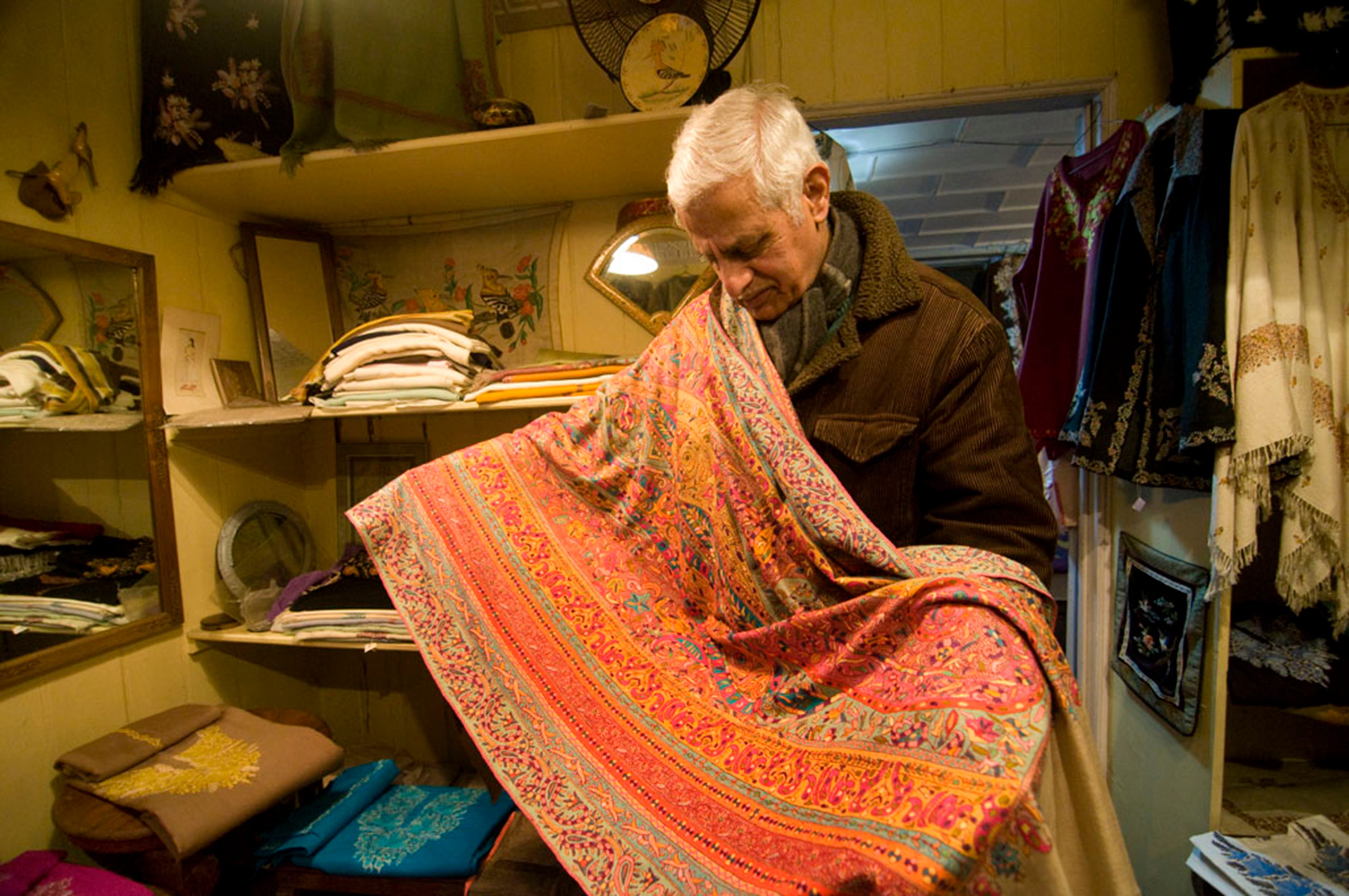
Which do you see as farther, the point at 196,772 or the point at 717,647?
the point at 196,772

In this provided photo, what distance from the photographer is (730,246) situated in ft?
3.66

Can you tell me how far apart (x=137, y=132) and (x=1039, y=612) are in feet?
8.12

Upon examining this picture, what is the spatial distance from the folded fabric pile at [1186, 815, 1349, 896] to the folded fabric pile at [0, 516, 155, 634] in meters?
2.67

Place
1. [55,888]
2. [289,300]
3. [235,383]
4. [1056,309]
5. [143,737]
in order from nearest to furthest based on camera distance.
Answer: [55,888], [143,737], [1056,309], [235,383], [289,300]

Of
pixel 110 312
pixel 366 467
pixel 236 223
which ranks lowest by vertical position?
pixel 366 467

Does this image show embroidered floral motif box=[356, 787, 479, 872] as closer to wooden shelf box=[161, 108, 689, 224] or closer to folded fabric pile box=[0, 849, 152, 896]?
folded fabric pile box=[0, 849, 152, 896]

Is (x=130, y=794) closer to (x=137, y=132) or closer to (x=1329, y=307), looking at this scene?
(x=137, y=132)

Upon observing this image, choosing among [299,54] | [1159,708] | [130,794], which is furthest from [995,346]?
→ [130,794]

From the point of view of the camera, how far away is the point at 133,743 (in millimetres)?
1659

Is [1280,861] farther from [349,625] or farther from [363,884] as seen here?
[349,625]

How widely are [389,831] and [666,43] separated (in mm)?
2063

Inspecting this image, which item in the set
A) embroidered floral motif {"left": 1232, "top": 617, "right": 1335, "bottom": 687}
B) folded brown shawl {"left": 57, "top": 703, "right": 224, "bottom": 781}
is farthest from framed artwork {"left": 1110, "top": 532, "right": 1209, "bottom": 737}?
folded brown shawl {"left": 57, "top": 703, "right": 224, "bottom": 781}

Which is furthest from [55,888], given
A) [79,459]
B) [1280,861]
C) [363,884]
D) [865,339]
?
[1280,861]

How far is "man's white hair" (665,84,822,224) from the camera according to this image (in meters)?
1.06
